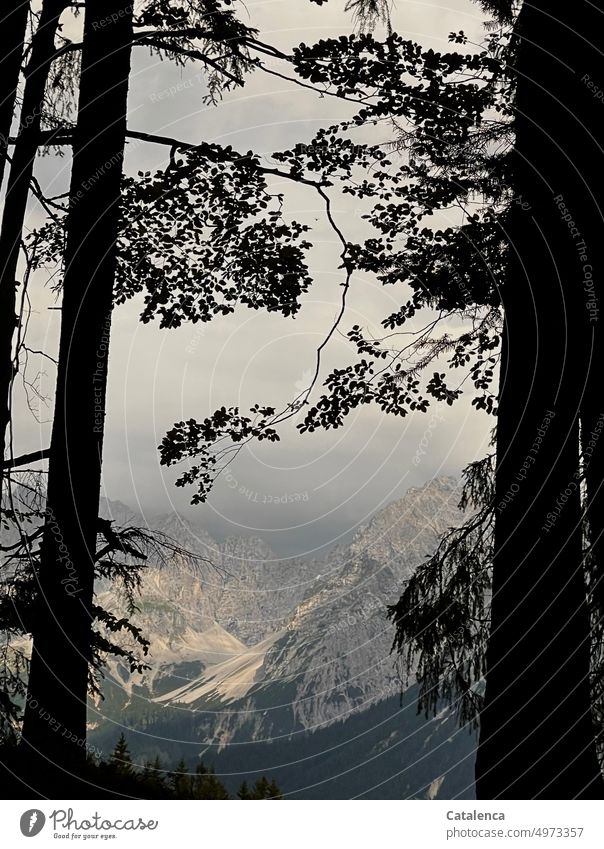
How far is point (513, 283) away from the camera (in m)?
7.14

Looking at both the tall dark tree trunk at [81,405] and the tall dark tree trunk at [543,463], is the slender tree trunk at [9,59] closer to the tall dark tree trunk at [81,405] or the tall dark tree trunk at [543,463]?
the tall dark tree trunk at [81,405]

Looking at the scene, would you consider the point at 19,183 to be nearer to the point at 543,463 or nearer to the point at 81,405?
the point at 81,405

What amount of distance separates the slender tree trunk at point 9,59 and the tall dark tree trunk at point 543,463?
4.38 metres

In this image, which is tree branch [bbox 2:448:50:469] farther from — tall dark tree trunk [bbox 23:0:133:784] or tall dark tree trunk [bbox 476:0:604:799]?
tall dark tree trunk [bbox 476:0:604:799]

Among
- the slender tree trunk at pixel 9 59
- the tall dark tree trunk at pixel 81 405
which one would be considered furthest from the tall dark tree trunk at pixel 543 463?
the slender tree trunk at pixel 9 59

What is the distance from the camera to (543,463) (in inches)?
254

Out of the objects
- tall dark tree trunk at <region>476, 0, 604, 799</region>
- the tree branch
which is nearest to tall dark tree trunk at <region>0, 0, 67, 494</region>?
the tree branch

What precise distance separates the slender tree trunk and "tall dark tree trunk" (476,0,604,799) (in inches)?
173

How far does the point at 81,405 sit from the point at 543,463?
148 inches

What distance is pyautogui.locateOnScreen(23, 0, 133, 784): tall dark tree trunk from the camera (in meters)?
6.58

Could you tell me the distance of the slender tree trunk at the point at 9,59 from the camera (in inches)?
280

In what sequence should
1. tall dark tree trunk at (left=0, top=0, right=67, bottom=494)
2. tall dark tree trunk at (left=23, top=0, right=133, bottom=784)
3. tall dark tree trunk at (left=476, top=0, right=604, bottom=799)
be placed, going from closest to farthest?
1. tall dark tree trunk at (left=476, top=0, right=604, bottom=799)
2. tall dark tree trunk at (left=23, top=0, right=133, bottom=784)
3. tall dark tree trunk at (left=0, top=0, right=67, bottom=494)

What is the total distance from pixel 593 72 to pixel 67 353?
A: 5.17 meters
